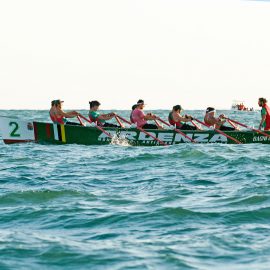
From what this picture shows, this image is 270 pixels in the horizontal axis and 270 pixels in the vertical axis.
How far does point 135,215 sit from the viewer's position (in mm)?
8320

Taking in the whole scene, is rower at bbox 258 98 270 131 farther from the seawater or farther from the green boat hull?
the seawater

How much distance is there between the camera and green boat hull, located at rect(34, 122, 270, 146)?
816 inches

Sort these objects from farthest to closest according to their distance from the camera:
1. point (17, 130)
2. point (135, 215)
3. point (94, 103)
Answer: point (17, 130)
point (94, 103)
point (135, 215)

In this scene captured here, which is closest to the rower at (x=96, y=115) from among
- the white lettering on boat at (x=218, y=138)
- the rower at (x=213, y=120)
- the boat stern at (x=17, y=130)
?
the boat stern at (x=17, y=130)

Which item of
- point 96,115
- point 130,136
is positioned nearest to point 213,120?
point 130,136

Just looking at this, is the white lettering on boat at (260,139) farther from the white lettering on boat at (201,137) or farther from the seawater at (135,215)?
the seawater at (135,215)

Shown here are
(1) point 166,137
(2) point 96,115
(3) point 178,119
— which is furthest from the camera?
(2) point 96,115

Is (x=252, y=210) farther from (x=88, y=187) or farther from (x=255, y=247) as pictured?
(x=88, y=187)

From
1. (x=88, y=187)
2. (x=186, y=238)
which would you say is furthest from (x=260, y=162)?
(x=186, y=238)

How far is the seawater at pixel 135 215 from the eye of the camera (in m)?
6.35

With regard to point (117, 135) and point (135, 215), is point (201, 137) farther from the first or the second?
point (135, 215)

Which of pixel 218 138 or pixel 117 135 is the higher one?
pixel 117 135

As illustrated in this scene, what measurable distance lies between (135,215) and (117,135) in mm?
12409

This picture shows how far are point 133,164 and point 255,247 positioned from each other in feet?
27.7
